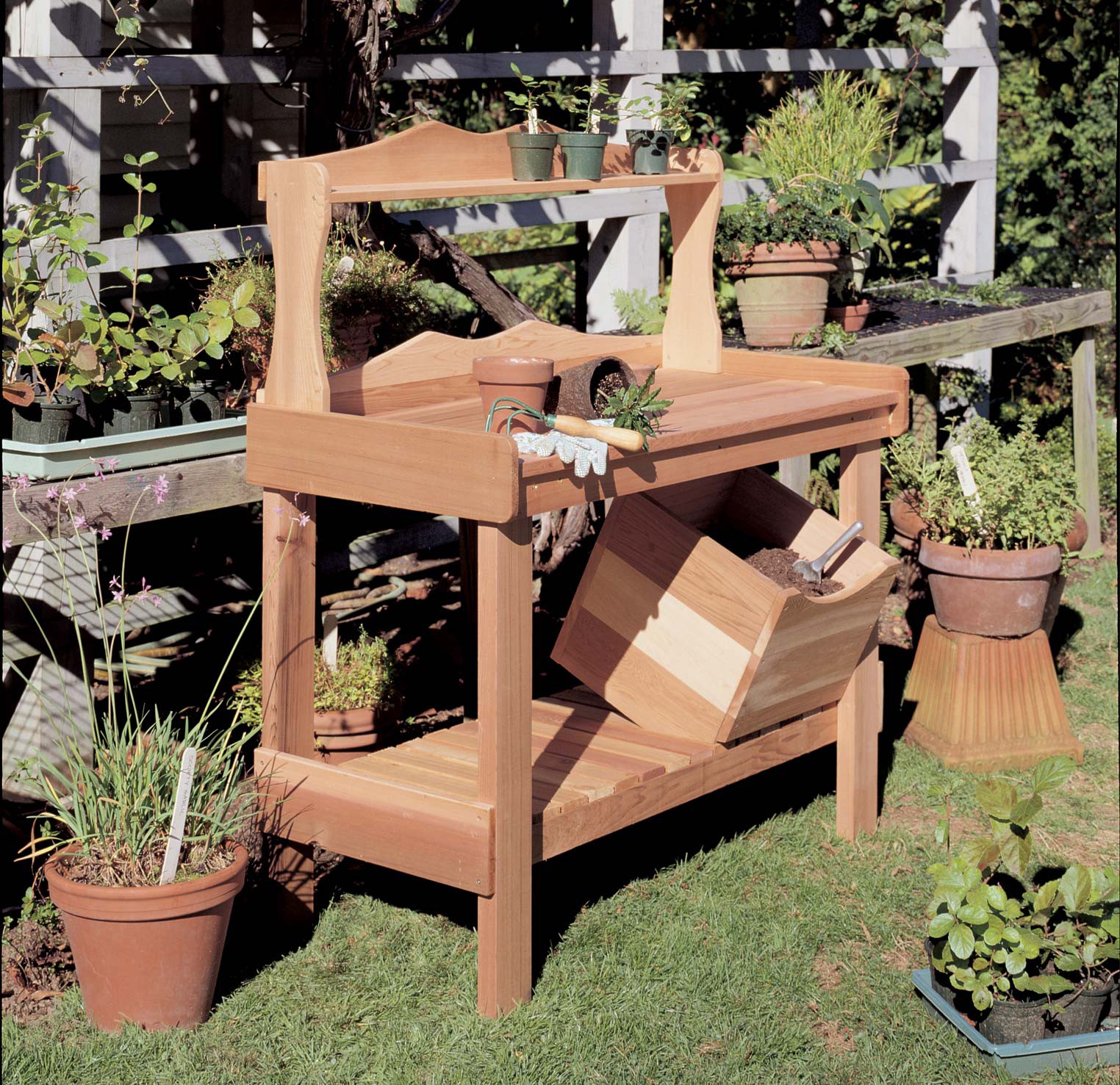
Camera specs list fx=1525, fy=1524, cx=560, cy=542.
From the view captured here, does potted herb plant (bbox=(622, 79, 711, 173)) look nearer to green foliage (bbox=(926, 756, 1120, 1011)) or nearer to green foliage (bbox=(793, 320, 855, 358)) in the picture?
green foliage (bbox=(793, 320, 855, 358))

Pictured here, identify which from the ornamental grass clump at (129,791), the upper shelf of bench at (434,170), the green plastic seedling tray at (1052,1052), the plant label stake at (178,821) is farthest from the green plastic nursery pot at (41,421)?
the green plastic seedling tray at (1052,1052)

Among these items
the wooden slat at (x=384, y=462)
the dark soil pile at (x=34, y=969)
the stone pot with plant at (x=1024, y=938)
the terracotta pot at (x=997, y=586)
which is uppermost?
the wooden slat at (x=384, y=462)

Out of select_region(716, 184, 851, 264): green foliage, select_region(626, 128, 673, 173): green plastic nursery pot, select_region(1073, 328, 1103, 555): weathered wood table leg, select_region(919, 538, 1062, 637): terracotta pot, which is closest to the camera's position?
select_region(626, 128, 673, 173): green plastic nursery pot

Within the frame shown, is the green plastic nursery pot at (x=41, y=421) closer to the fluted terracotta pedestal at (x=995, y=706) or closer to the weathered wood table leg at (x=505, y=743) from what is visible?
the weathered wood table leg at (x=505, y=743)

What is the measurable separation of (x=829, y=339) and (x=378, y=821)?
2.68 metres

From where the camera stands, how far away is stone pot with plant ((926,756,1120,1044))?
10.7ft

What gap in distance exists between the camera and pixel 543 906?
400 centimetres

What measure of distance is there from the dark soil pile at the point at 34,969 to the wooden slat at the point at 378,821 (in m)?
0.58

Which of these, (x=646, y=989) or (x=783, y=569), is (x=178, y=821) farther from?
(x=783, y=569)

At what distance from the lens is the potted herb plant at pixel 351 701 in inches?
167

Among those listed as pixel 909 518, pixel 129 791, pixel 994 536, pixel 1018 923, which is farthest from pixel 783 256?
pixel 129 791

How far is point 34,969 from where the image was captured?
3555 millimetres

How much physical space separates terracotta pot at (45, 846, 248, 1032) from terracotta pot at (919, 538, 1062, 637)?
2698mm

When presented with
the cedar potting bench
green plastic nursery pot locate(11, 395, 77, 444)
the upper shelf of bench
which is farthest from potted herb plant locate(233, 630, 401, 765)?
the upper shelf of bench
